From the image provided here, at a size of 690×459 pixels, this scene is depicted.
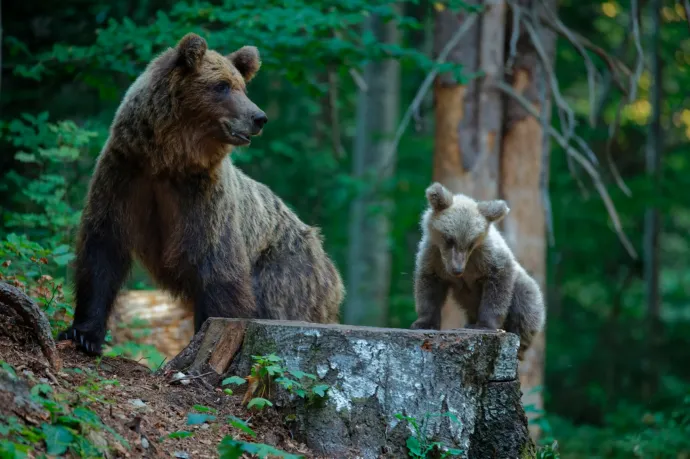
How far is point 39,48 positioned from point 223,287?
539 centimetres

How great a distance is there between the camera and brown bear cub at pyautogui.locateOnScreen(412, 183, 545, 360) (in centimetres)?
562

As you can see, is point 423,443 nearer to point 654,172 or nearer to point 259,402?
point 259,402

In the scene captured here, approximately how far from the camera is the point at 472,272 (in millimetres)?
5832

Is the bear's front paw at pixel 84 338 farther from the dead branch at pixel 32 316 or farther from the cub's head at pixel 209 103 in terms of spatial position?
the cub's head at pixel 209 103

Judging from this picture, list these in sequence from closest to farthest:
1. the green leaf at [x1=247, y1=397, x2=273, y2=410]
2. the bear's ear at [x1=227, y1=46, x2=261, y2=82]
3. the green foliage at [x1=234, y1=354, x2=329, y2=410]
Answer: the green leaf at [x1=247, y1=397, x2=273, y2=410], the green foliage at [x1=234, y1=354, x2=329, y2=410], the bear's ear at [x1=227, y1=46, x2=261, y2=82]

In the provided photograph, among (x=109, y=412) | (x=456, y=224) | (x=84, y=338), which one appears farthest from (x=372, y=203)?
(x=109, y=412)

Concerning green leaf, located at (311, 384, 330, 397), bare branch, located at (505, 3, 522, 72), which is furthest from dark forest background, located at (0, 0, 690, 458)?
green leaf, located at (311, 384, 330, 397)

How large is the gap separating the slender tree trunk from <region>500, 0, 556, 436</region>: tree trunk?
14.9 ft

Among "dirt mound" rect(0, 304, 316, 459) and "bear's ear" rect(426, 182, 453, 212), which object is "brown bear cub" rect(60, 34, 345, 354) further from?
"bear's ear" rect(426, 182, 453, 212)

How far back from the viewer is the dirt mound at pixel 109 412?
3389 mm

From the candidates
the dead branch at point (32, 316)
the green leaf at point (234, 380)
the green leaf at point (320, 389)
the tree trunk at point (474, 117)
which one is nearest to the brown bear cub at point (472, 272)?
the green leaf at point (320, 389)

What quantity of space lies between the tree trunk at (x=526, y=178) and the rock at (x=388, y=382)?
4377mm

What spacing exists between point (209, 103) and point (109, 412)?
2.42 metres

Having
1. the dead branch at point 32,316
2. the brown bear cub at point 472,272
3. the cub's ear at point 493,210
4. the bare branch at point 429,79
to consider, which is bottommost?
the dead branch at point 32,316
